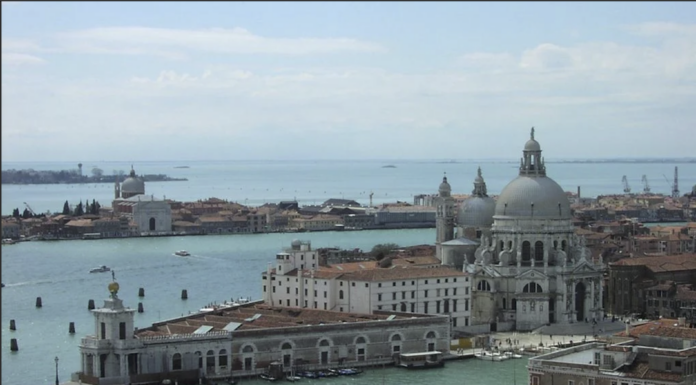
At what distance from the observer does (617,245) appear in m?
47.3

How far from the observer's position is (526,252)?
3225 centimetres

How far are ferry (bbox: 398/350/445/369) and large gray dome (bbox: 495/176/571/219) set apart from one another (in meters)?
8.06

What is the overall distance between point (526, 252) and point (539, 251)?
1.03 feet

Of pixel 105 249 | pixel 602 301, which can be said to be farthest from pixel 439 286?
pixel 105 249

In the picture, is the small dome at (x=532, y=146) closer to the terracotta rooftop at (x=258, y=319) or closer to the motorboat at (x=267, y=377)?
the terracotta rooftop at (x=258, y=319)

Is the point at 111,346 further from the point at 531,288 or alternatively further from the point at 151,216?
the point at 151,216

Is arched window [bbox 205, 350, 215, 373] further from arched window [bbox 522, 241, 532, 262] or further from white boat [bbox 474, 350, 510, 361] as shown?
arched window [bbox 522, 241, 532, 262]

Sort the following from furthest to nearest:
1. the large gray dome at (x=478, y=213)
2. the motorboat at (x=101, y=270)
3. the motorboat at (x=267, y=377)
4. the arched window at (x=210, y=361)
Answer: the motorboat at (x=101, y=270) < the large gray dome at (x=478, y=213) < the motorboat at (x=267, y=377) < the arched window at (x=210, y=361)

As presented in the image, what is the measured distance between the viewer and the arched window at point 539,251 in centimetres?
3212

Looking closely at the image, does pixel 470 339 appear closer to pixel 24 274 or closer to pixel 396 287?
pixel 396 287

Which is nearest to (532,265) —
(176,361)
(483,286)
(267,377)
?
(483,286)

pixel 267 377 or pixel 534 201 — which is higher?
pixel 534 201

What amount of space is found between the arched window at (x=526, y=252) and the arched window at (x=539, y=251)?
147mm

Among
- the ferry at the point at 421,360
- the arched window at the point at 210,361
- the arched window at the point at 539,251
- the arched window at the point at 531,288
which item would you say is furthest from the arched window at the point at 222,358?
the arched window at the point at 539,251
